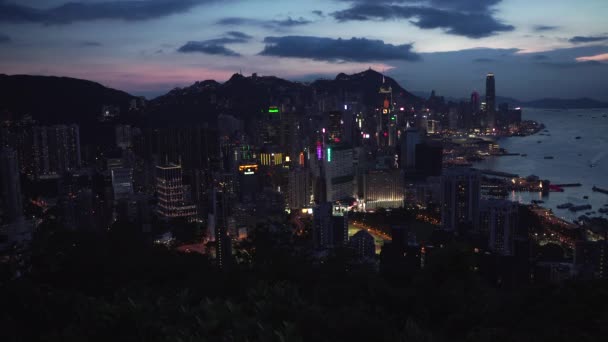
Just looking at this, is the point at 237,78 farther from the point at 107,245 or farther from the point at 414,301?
the point at 414,301

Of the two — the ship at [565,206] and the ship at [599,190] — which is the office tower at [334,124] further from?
the ship at [565,206]

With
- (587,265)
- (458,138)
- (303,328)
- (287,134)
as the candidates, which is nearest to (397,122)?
(458,138)

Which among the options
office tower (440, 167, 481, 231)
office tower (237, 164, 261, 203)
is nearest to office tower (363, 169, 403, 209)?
office tower (237, 164, 261, 203)

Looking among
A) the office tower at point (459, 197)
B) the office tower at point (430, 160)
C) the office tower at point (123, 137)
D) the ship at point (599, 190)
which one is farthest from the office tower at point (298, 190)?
the ship at point (599, 190)

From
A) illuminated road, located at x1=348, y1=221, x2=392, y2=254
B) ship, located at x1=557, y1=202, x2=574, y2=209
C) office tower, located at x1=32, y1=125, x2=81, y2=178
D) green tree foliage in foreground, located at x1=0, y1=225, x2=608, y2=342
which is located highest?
office tower, located at x1=32, y1=125, x2=81, y2=178

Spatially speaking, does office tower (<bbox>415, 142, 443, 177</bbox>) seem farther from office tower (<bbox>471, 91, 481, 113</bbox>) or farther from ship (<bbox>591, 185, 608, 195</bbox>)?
office tower (<bbox>471, 91, 481, 113</bbox>)

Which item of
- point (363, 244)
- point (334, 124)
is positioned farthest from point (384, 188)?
point (334, 124)

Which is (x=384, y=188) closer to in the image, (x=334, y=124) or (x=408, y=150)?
(x=408, y=150)
